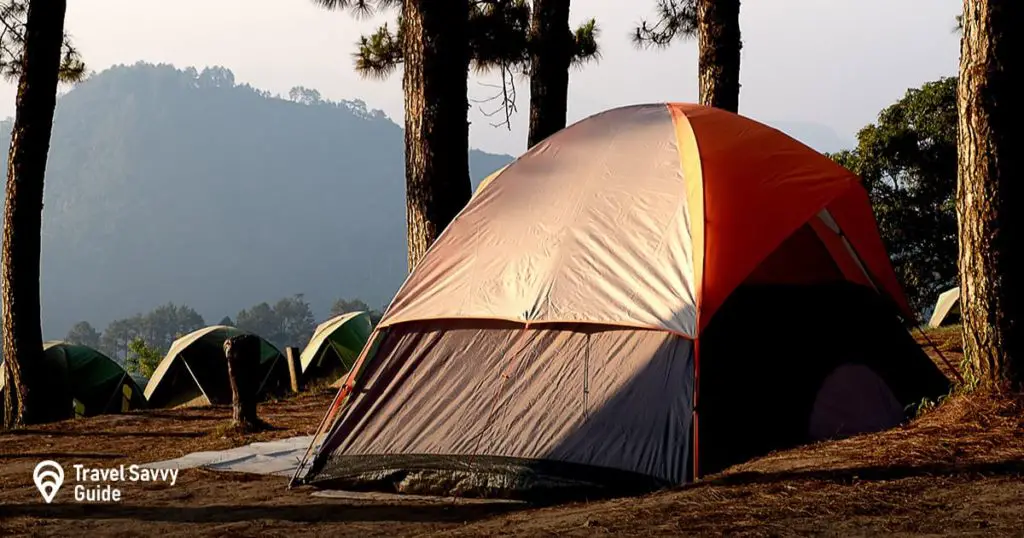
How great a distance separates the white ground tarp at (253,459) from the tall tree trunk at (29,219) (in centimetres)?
549

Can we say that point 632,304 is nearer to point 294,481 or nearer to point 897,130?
point 294,481

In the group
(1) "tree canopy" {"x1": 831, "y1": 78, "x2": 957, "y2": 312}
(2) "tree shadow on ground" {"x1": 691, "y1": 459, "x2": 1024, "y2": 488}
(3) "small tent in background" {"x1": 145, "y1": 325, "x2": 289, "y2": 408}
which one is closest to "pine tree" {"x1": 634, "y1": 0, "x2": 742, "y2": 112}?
(2) "tree shadow on ground" {"x1": 691, "y1": 459, "x2": 1024, "y2": 488}

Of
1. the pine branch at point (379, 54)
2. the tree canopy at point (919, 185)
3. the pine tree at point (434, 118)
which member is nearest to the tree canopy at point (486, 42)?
the pine branch at point (379, 54)

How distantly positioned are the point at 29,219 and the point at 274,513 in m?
8.07

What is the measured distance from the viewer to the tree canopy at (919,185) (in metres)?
26.8

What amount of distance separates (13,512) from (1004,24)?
6.21 m

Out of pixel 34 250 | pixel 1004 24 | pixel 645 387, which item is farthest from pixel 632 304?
pixel 34 250

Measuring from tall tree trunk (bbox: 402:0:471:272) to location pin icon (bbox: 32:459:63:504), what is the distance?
3.19 metres

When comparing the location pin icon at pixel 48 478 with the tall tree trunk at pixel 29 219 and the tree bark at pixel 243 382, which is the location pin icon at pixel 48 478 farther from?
the tall tree trunk at pixel 29 219

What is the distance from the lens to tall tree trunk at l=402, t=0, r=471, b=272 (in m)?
9.36

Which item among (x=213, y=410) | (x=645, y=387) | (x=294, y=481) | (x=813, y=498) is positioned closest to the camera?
(x=813, y=498)

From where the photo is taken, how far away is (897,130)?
27.1 m

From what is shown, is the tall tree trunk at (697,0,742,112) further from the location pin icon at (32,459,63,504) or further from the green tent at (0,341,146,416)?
the green tent at (0,341,146,416)

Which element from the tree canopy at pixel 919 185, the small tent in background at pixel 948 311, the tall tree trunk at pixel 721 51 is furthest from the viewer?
the tree canopy at pixel 919 185
